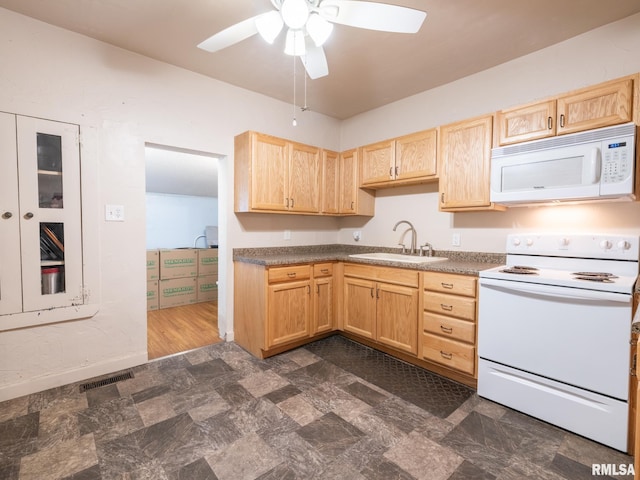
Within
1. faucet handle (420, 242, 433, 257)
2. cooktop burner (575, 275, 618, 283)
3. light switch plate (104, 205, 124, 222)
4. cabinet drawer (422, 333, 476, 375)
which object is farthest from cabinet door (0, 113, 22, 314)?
cooktop burner (575, 275, 618, 283)

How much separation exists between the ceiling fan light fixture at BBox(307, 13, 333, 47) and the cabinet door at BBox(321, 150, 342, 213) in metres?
1.75

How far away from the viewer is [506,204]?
2281mm

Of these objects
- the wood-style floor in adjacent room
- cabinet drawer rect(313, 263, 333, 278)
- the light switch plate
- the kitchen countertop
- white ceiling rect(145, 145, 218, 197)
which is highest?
white ceiling rect(145, 145, 218, 197)

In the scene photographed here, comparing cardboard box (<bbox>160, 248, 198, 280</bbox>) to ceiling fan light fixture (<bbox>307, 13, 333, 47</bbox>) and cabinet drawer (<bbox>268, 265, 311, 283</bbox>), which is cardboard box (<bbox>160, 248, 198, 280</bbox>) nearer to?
cabinet drawer (<bbox>268, 265, 311, 283</bbox>)

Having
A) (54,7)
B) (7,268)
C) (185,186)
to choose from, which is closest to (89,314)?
(7,268)

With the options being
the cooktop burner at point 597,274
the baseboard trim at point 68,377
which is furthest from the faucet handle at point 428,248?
the baseboard trim at point 68,377

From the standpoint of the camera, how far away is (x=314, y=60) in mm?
1921

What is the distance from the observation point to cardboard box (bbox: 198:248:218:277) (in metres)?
4.49

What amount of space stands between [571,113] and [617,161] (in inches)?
16.9

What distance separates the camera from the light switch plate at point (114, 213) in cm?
236

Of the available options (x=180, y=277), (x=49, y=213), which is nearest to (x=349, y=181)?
(x=49, y=213)

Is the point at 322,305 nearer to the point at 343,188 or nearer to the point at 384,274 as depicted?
the point at 384,274

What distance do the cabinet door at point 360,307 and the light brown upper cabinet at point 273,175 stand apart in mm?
951

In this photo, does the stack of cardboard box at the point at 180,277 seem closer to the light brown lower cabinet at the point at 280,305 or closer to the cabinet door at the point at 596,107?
the light brown lower cabinet at the point at 280,305
